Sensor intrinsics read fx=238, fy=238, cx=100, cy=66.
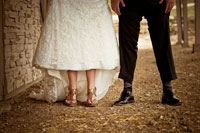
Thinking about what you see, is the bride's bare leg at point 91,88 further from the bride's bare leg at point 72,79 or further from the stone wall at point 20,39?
the stone wall at point 20,39

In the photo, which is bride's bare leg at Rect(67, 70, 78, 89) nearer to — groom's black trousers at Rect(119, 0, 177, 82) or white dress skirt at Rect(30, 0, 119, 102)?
white dress skirt at Rect(30, 0, 119, 102)

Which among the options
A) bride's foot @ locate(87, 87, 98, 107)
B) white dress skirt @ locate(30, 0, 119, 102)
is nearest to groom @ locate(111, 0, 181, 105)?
white dress skirt @ locate(30, 0, 119, 102)

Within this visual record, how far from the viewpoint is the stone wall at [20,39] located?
119 inches

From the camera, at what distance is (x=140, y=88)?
3449mm

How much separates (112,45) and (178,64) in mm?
3188

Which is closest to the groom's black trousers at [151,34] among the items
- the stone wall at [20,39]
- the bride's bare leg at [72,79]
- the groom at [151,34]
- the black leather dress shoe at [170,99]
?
the groom at [151,34]

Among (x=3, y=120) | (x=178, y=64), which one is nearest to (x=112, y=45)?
(x=3, y=120)

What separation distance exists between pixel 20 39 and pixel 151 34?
1.90 metres

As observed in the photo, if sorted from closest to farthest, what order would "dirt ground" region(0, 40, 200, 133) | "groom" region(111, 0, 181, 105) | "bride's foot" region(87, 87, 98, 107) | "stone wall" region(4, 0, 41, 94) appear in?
"dirt ground" region(0, 40, 200, 133), "groom" region(111, 0, 181, 105), "bride's foot" region(87, 87, 98, 107), "stone wall" region(4, 0, 41, 94)

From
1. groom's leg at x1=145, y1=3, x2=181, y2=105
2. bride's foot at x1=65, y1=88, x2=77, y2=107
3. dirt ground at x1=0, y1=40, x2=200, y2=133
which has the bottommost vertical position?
dirt ground at x1=0, y1=40, x2=200, y2=133

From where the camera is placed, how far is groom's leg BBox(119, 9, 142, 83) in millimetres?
→ 2434

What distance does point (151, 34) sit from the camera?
245 cm

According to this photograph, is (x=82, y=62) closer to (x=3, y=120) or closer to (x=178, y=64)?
(x=3, y=120)

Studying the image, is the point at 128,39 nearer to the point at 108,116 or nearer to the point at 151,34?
the point at 151,34
